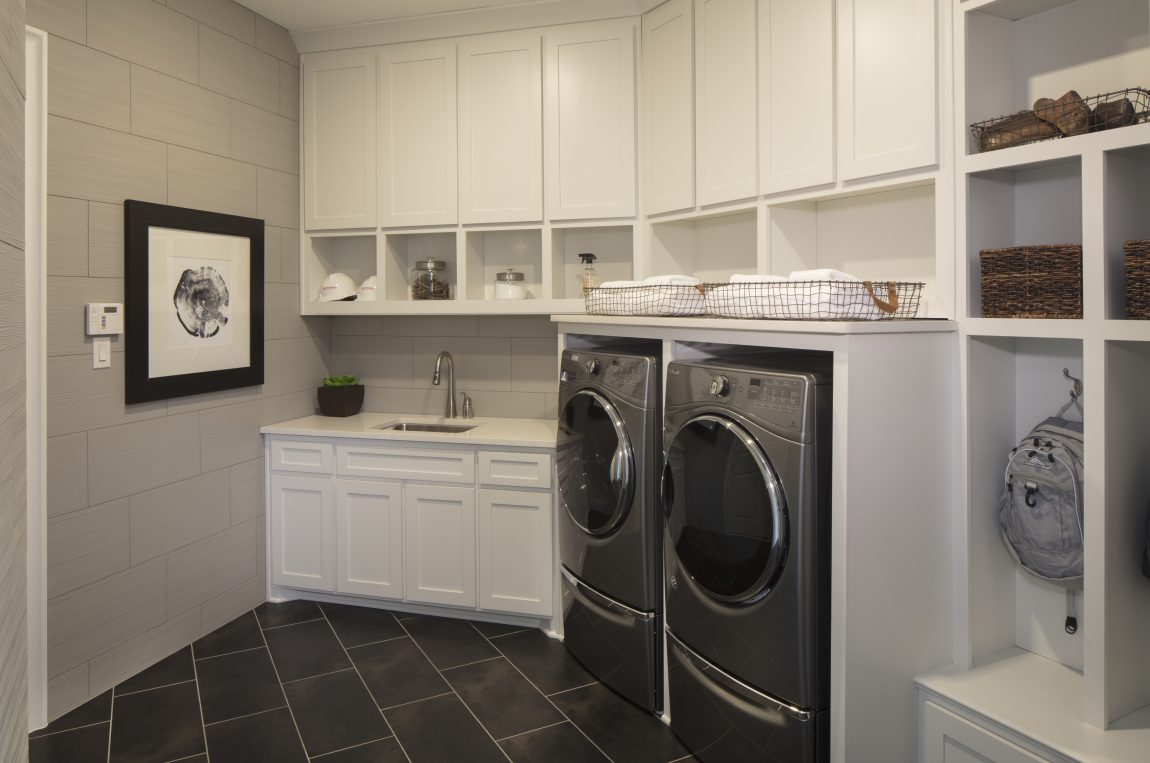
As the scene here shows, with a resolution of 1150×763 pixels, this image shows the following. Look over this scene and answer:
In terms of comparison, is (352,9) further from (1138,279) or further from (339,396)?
(1138,279)

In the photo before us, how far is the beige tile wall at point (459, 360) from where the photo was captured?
3715 millimetres

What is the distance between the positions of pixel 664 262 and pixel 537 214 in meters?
0.60

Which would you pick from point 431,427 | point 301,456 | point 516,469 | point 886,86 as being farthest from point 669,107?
point 301,456

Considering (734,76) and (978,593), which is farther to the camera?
(734,76)

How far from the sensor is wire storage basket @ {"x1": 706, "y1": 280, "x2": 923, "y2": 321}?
1.91 metres

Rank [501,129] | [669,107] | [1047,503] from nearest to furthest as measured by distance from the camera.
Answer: [1047,503], [669,107], [501,129]

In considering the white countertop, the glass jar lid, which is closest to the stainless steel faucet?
the white countertop

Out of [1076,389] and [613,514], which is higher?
[1076,389]

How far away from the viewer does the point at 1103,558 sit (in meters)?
1.74

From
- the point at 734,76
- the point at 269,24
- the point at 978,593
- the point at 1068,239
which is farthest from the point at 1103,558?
the point at 269,24

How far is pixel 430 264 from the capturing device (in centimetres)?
365

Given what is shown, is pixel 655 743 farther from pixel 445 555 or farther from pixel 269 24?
pixel 269 24

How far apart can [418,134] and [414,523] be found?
5.80ft

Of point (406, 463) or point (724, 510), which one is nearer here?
point (724, 510)
